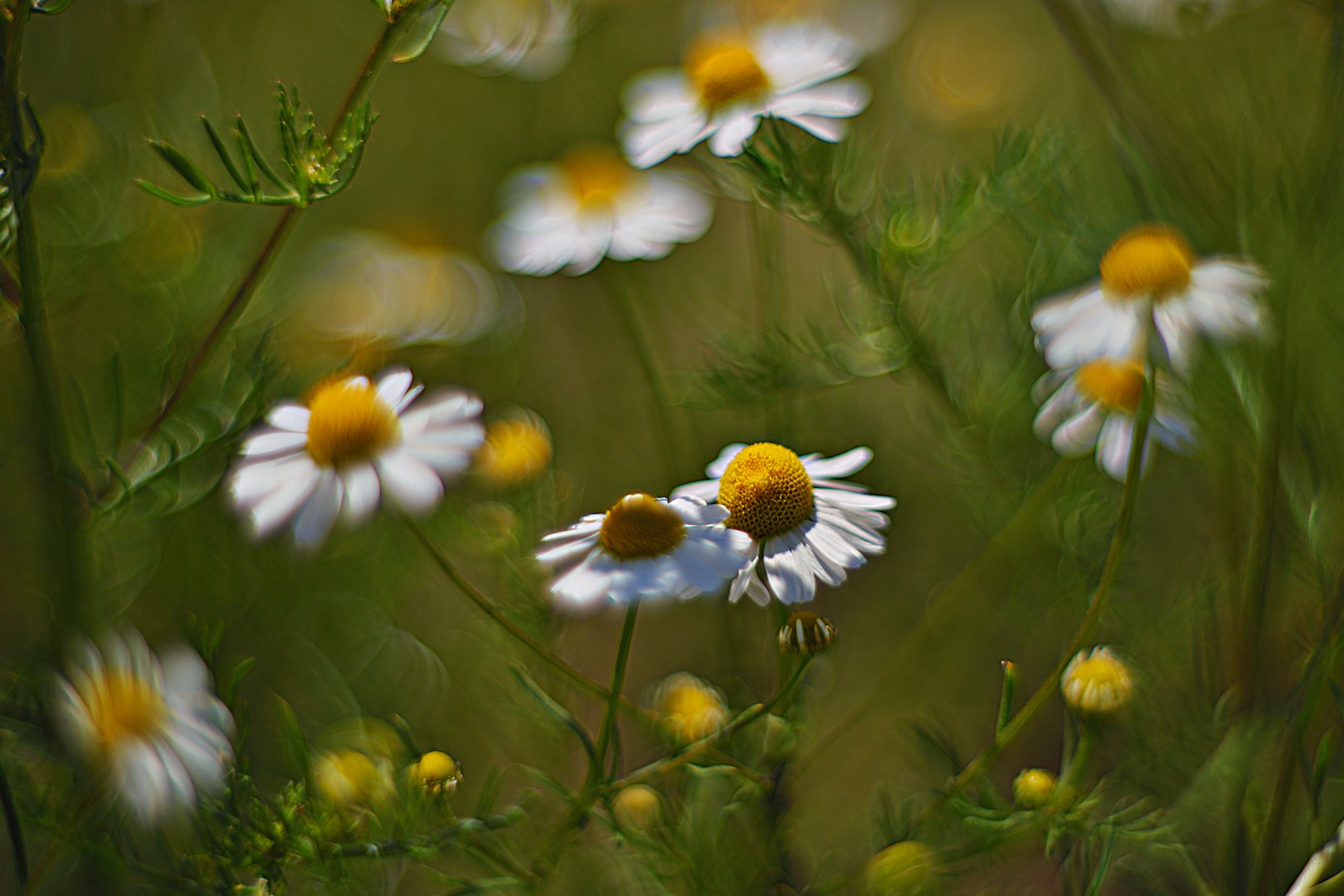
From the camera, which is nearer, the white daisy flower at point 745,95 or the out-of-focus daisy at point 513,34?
the white daisy flower at point 745,95

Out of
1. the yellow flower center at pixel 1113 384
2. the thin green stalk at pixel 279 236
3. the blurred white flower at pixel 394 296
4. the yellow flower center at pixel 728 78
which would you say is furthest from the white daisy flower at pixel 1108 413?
the blurred white flower at pixel 394 296

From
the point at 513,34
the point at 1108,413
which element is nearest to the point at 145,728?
the point at 1108,413

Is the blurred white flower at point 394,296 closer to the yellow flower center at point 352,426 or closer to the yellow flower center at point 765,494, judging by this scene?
the yellow flower center at point 352,426

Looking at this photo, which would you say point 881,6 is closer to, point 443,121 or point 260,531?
point 443,121

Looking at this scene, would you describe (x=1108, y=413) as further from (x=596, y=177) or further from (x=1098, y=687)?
(x=596, y=177)

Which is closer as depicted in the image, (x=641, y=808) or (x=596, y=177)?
(x=641, y=808)

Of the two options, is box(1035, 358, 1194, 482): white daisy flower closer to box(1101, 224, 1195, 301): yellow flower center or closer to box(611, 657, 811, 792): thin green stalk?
box(1101, 224, 1195, 301): yellow flower center

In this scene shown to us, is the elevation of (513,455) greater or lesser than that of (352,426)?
lesser

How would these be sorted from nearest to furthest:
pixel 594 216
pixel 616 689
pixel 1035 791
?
1. pixel 616 689
2. pixel 1035 791
3. pixel 594 216

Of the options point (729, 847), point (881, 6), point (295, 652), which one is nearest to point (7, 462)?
point (295, 652)
